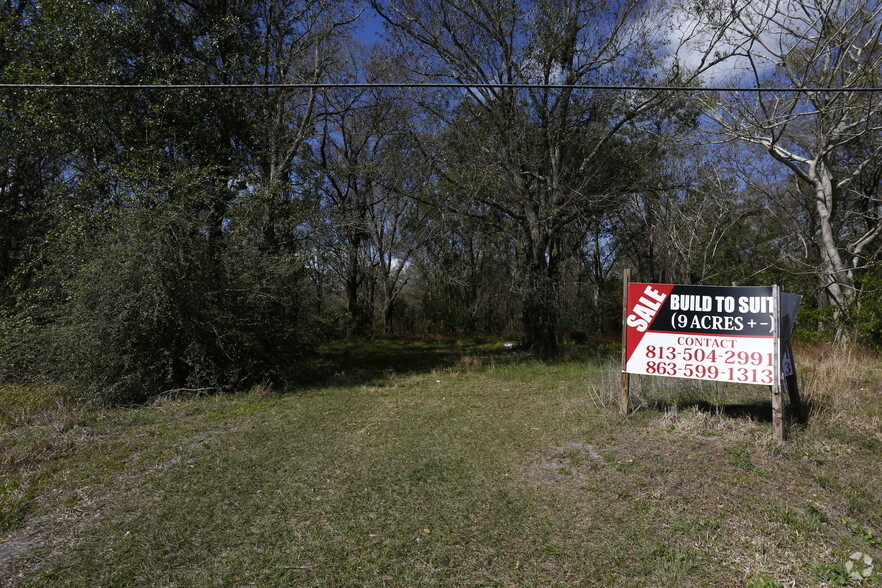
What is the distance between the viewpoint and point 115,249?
27.1 feet

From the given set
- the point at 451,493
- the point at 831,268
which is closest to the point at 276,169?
the point at 451,493

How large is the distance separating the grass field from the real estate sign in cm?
65

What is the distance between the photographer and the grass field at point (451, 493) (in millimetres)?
3266

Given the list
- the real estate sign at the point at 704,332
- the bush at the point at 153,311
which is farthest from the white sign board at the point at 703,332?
the bush at the point at 153,311

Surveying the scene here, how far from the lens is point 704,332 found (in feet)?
20.3

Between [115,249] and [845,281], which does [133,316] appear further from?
[845,281]

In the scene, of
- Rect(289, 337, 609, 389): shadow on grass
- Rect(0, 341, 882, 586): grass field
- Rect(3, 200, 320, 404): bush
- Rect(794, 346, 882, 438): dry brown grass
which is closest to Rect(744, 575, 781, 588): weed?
Rect(0, 341, 882, 586): grass field

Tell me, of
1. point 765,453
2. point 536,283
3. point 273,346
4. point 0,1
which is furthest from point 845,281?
point 0,1

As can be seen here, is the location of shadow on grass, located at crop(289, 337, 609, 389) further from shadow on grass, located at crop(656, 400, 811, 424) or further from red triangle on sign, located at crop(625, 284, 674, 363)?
shadow on grass, located at crop(656, 400, 811, 424)

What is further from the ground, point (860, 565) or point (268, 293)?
point (268, 293)

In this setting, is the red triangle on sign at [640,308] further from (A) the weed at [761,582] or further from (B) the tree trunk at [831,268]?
(B) the tree trunk at [831,268]

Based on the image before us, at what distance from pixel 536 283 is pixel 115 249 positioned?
9.96 metres

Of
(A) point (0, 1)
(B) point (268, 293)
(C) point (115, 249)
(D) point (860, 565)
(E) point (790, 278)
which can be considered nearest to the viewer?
(D) point (860, 565)

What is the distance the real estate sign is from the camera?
18.9 ft
